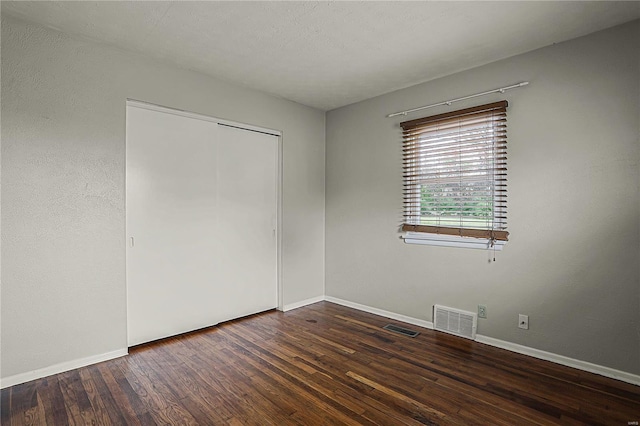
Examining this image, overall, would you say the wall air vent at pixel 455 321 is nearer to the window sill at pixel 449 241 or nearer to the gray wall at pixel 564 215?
the gray wall at pixel 564 215

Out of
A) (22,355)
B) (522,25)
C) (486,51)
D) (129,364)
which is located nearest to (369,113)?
(486,51)

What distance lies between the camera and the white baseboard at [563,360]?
2416mm

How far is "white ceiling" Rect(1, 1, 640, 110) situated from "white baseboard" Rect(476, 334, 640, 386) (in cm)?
252

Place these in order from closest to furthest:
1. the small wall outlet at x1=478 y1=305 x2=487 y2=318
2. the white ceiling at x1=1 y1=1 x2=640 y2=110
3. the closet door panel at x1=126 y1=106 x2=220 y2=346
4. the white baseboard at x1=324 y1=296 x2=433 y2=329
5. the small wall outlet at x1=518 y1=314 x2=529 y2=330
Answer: the white ceiling at x1=1 y1=1 x2=640 y2=110 < the small wall outlet at x1=518 y1=314 x2=529 y2=330 < the closet door panel at x1=126 y1=106 x2=220 y2=346 < the small wall outlet at x1=478 y1=305 x2=487 y2=318 < the white baseboard at x1=324 y1=296 x2=433 y2=329

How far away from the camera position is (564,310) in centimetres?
268

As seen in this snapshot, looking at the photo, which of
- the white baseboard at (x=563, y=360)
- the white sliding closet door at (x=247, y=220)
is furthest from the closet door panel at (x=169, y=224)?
the white baseboard at (x=563, y=360)

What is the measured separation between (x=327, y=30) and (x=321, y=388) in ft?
8.51

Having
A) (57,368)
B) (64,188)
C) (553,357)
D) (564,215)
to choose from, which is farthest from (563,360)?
(64,188)

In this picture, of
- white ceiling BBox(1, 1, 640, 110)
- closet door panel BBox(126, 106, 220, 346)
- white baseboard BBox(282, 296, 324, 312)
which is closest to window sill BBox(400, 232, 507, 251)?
white baseboard BBox(282, 296, 324, 312)

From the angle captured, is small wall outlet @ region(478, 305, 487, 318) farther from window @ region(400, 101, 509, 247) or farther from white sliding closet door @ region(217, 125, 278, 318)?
white sliding closet door @ region(217, 125, 278, 318)

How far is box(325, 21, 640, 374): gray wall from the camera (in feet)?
7.97

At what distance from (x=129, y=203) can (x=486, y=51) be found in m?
3.34

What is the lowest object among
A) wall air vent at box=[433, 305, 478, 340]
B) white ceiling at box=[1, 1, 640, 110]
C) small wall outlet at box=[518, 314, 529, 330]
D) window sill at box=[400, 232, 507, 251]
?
wall air vent at box=[433, 305, 478, 340]

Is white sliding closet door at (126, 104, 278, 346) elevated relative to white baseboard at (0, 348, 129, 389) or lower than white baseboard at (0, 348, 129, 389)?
elevated
